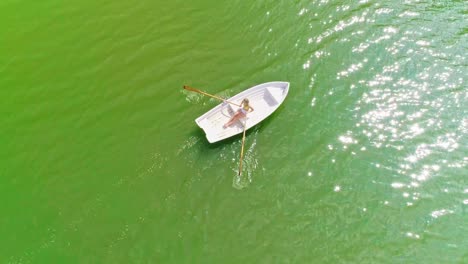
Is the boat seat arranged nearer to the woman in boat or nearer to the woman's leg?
the woman in boat

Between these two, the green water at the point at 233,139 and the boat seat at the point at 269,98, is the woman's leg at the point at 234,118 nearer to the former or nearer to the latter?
the green water at the point at 233,139

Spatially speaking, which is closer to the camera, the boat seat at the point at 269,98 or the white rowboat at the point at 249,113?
the white rowboat at the point at 249,113

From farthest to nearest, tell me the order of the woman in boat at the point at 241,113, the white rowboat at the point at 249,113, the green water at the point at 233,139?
1. the woman in boat at the point at 241,113
2. the white rowboat at the point at 249,113
3. the green water at the point at 233,139

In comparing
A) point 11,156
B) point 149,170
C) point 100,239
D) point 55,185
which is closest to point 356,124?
point 149,170

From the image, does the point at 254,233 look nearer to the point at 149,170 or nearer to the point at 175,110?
the point at 149,170

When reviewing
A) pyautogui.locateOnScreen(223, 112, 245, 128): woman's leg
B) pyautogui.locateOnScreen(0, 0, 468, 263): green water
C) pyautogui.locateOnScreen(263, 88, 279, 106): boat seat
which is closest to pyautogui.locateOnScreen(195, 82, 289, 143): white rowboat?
pyautogui.locateOnScreen(263, 88, 279, 106): boat seat

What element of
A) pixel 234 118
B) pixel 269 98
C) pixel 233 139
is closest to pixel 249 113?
pixel 234 118

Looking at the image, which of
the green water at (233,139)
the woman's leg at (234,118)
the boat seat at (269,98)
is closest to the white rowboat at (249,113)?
the boat seat at (269,98)
